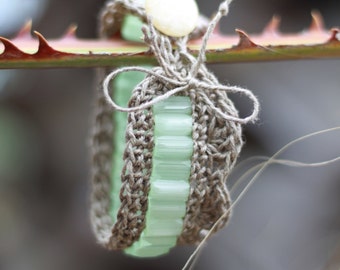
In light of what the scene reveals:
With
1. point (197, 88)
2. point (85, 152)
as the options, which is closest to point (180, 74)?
point (197, 88)

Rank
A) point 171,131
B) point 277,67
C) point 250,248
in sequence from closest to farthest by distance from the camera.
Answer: point 171,131
point 250,248
point 277,67

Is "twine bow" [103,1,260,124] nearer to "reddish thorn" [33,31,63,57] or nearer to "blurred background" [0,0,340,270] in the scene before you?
"reddish thorn" [33,31,63,57]

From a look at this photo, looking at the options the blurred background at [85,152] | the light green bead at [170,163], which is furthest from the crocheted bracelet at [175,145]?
the blurred background at [85,152]

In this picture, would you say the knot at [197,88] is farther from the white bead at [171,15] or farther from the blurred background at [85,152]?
the blurred background at [85,152]

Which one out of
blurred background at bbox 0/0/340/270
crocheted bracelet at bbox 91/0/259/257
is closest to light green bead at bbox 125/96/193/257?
crocheted bracelet at bbox 91/0/259/257

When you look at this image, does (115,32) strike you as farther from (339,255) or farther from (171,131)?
(339,255)

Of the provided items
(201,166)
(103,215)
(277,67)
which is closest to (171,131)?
(201,166)
